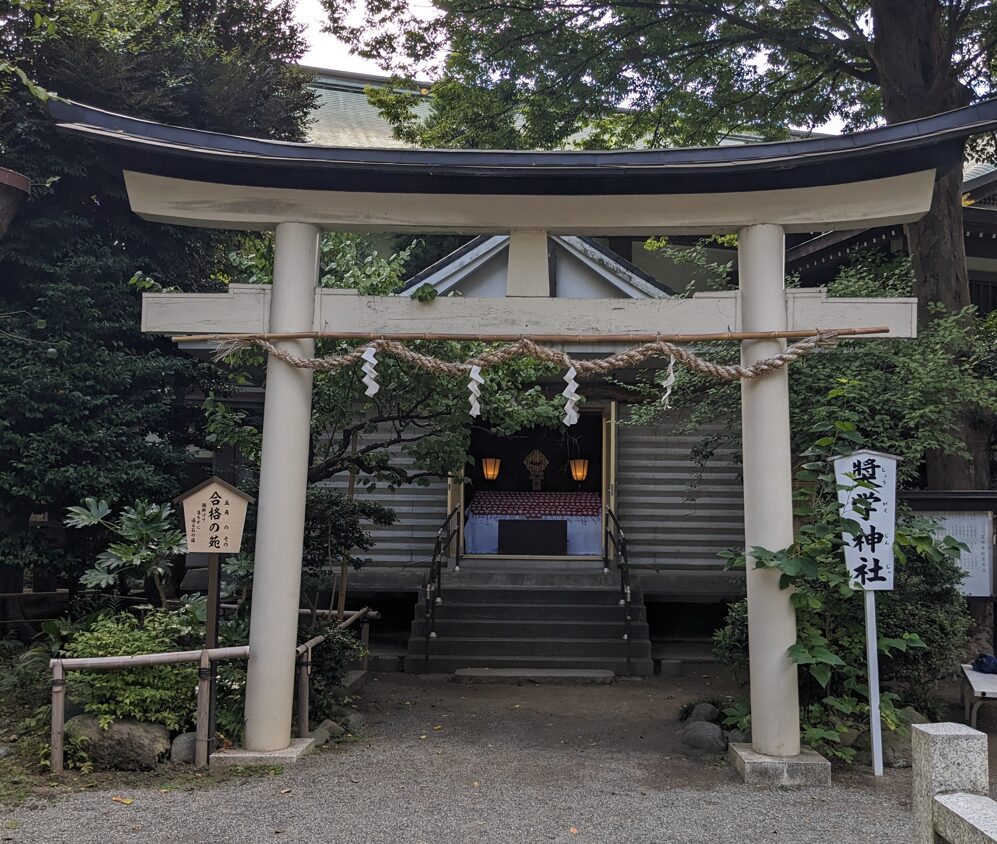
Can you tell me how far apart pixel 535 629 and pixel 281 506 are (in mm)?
6095

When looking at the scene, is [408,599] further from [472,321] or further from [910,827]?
[910,827]

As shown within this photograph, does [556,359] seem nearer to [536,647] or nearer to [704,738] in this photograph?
[704,738]

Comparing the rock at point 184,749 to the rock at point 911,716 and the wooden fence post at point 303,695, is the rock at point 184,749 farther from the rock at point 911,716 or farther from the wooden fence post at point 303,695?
the rock at point 911,716

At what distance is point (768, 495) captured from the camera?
→ 7.04 meters

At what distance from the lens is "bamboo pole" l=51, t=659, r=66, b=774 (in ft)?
21.6

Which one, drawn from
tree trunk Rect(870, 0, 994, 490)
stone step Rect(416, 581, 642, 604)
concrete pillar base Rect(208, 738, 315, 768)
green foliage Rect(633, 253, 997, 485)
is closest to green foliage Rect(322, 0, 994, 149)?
tree trunk Rect(870, 0, 994, 490)

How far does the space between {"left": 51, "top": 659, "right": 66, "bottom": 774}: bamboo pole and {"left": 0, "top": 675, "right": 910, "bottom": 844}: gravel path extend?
1.88 feet

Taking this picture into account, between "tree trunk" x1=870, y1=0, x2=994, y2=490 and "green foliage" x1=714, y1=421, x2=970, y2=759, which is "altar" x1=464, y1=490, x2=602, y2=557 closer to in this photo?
"tree trunk" x1=870, y1=0, x2=994, y2=490

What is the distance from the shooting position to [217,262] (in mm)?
14477

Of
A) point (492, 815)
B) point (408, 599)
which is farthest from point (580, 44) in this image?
point (492, 815)

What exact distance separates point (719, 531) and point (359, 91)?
18382 millimetres

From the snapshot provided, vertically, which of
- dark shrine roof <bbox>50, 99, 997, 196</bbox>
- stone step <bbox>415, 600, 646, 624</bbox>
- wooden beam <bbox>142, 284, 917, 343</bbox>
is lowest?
stone step <bbox>415, 600, 646, 624</bbox>

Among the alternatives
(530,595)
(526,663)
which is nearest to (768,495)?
(526,663)

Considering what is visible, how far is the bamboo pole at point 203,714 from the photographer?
675cm
